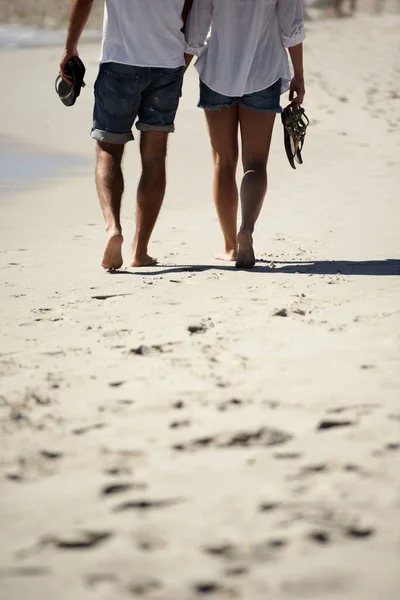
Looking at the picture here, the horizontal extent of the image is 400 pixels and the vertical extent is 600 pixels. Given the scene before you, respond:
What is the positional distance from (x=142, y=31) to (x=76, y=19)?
36 centimetres

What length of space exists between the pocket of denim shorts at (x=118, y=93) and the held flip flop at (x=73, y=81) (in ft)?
0.45

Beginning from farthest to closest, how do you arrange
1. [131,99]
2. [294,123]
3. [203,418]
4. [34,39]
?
[34,39], [294,123], [131,99], [203,418]

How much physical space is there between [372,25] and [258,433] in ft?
72.8

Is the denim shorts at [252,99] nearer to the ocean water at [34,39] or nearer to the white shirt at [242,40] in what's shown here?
the white shirt at [242,40]

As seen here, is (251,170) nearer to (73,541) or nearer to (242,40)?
(242,40)

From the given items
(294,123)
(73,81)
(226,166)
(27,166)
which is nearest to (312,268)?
(226,166)

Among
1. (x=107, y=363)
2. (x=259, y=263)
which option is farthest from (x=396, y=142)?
(x=107, y=363)

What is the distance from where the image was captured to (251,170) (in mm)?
4867

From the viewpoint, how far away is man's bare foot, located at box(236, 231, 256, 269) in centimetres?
476

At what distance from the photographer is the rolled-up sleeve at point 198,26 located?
4680mm

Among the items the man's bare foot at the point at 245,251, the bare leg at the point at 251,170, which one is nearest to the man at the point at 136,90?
the bare leg at the point at 251,170

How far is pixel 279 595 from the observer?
189cm

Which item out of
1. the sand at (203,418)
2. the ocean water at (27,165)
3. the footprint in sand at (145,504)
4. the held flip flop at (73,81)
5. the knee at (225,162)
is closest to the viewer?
the sand at (203,418)

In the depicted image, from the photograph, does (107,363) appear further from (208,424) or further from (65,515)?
(65,515)
